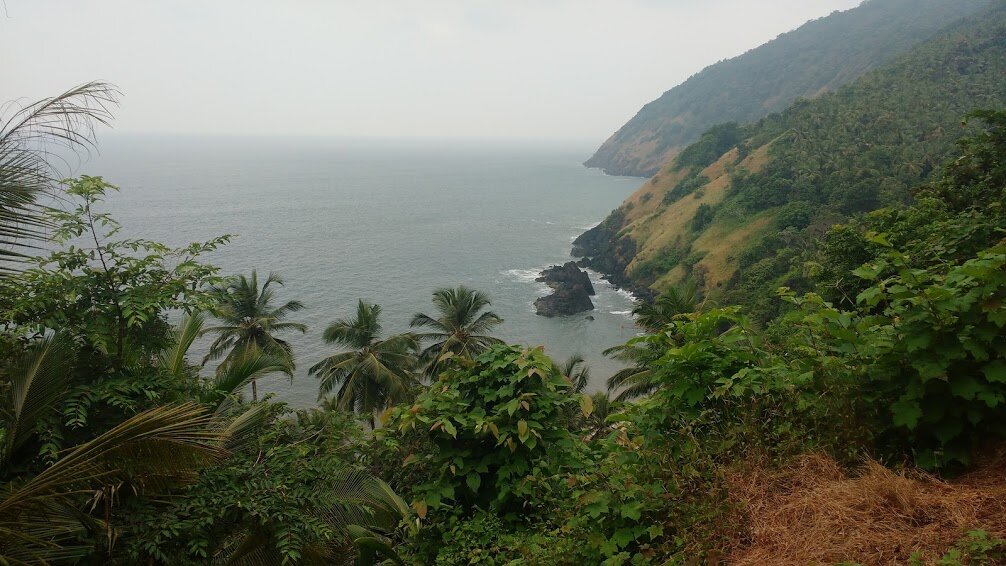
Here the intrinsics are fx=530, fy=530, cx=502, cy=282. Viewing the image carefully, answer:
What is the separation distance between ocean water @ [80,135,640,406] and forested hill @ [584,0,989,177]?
4023cm

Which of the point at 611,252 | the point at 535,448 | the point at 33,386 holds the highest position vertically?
the point at 33,386

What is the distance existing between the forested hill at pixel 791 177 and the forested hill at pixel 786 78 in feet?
246

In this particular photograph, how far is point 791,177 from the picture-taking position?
57.2m

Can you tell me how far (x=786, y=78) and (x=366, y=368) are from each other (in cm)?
19744

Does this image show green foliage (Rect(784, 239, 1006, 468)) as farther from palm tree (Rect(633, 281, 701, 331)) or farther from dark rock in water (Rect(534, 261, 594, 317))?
dark rock in water (Rect(534, 261, 594, 317))

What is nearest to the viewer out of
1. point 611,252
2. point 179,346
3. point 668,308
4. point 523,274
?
point 179,346

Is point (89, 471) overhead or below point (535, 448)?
overhead

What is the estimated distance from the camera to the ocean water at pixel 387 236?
153 ft

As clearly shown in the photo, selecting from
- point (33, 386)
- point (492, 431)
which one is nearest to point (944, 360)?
point (492, 431)

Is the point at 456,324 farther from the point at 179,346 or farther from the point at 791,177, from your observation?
the point at 791,177

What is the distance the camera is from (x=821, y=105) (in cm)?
7762

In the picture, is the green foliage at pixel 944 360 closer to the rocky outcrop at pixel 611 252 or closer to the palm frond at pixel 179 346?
the palm frond at pixel 179 346

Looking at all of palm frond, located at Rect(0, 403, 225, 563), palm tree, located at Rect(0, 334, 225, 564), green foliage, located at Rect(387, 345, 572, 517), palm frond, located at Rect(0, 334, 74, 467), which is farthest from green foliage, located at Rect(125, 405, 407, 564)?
palm frond, located at Rect(0, 334, 74, 467)

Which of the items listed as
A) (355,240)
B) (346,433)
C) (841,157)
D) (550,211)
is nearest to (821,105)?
(841,157)
